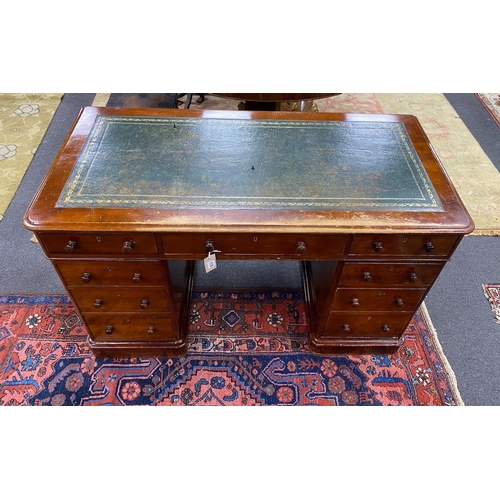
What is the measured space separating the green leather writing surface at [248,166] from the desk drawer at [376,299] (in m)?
0.45

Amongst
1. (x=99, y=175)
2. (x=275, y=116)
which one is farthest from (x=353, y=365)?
(x=99, y=175)

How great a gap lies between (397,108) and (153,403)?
147 inches

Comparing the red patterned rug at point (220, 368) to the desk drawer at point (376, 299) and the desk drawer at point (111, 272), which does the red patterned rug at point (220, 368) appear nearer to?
the desk drawer at point (376, 299)

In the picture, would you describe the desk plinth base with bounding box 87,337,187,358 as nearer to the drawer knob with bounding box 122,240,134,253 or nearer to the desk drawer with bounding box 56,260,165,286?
the desk drawer with bounding box 56,260,165,286

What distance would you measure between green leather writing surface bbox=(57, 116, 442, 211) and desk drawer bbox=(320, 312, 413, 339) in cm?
66

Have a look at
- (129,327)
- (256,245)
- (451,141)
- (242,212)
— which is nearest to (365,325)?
(256,245)

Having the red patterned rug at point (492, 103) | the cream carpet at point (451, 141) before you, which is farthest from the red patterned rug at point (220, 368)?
the red patterned rug at point (492, 103)

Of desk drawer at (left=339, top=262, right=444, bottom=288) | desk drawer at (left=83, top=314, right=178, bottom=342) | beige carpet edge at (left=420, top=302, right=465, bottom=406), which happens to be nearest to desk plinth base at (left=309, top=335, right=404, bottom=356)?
beige carpet edge at (left=420, top=302, right=465, bottom=406)

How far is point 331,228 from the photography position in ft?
4.88

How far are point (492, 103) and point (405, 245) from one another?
371 cm

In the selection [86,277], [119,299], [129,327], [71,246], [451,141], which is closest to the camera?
[71,246]

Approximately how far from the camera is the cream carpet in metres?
3.07

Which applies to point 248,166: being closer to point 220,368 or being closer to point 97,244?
point 97,244

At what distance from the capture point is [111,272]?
1686 millimetres
